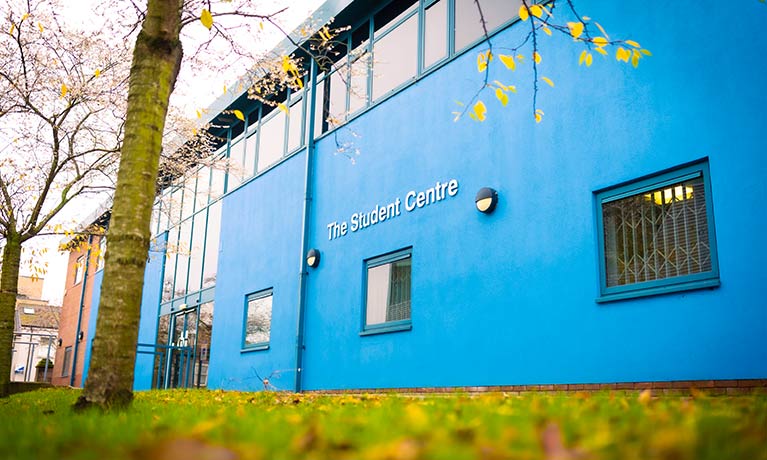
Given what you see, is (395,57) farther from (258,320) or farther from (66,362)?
(66,362)

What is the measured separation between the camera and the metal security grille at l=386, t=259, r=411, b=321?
9911 mm

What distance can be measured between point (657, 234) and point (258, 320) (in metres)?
9.23

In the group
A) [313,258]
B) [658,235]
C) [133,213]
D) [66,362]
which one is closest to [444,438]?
[133,213]

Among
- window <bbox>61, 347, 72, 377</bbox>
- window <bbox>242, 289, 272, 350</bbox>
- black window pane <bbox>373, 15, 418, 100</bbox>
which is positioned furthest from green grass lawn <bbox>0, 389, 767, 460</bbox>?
window <bbox>61, 347, 72, 377</bbox>

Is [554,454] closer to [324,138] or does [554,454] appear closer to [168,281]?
[324,138]

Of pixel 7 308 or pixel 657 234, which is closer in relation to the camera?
pixel 657 234

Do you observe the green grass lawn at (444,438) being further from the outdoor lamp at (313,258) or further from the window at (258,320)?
the window at (258,320)

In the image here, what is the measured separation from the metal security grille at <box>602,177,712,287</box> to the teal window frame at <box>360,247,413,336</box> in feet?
11.1

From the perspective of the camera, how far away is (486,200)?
8.44m

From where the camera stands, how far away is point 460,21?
985 centimetres

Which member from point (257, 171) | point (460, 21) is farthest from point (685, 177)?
point (257, 171)

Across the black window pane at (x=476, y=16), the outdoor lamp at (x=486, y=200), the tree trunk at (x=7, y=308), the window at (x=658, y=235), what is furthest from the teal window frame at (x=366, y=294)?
the tree trunk at (x=7, y=308)

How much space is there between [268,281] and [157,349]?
7502mm

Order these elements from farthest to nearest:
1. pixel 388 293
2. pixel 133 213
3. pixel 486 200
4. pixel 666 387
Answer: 1. pixel 388 293
2. pixel 486 200
3. pixel 666 387
4. pixel 133 213
